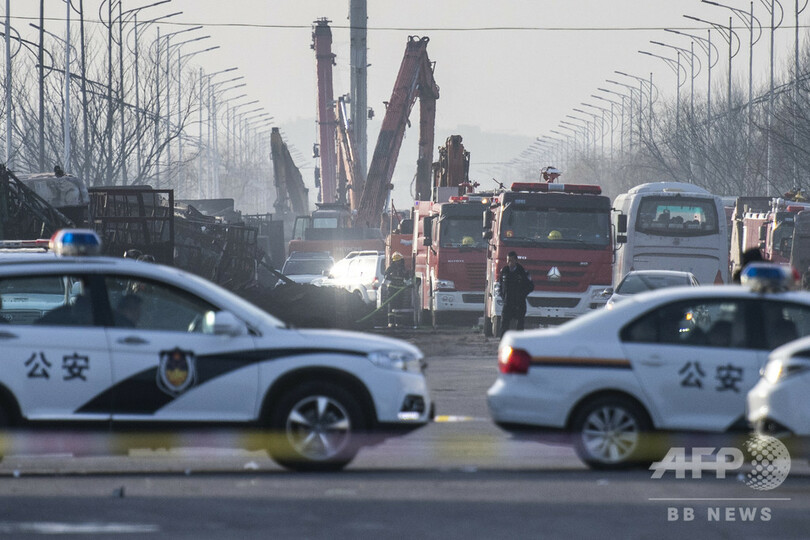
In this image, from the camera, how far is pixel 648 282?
2523cm

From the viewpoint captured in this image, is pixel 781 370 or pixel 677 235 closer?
pixel 781 370

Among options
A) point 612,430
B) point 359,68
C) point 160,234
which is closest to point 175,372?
point 612,430

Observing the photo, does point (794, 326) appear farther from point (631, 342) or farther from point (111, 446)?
point (111, 446)

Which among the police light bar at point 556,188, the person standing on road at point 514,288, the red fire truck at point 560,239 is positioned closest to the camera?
the person standing on road at point 514,288

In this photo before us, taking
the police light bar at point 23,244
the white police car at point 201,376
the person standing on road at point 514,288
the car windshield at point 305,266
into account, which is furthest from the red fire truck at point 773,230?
the white police car at point 201,376

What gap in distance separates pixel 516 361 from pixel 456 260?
20588 millimetres

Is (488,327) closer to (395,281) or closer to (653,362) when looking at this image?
(395,281)

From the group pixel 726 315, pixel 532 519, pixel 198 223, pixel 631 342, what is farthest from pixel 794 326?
pixel 198 223

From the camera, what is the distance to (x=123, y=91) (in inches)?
2270

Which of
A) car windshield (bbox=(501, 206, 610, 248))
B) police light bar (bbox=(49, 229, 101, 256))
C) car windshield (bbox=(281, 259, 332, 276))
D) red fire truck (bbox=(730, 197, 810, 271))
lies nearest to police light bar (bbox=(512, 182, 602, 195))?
car windshield (bbox=(501, 206, 610, 248))

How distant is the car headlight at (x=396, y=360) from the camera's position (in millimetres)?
10477

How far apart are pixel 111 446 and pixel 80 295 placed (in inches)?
41.4

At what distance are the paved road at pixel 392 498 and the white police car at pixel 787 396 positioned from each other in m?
0.41

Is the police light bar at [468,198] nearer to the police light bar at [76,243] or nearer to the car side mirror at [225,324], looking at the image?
the police light bar at [76,243]
